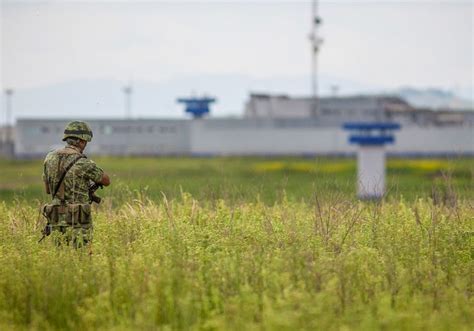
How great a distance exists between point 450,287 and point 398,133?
73365 millimetres

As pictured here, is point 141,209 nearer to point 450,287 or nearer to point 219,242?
point 219,242

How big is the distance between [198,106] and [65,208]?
8214 cm

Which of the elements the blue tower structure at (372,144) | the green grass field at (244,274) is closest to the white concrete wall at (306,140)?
the blue tower structure at (372,144)

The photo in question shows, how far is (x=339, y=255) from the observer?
1216 cm

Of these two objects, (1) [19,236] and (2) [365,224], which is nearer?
(1) [19,236]

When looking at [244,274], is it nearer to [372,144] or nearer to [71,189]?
[71,189]

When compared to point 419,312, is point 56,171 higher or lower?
higher

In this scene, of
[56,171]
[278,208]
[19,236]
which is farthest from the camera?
[278,208]

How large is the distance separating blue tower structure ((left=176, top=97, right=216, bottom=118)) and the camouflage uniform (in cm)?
8149

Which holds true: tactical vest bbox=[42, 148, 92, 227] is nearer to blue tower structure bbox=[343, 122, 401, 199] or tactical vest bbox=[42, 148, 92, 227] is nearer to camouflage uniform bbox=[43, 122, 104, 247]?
camouflage uniform bbox=[43, 122, 104, 247]

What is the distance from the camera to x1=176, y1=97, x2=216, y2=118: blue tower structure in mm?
94500

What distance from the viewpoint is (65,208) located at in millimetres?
12766

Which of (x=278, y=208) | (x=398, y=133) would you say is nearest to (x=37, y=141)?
(x=398, y=133)

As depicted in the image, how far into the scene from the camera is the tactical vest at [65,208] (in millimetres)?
12695
